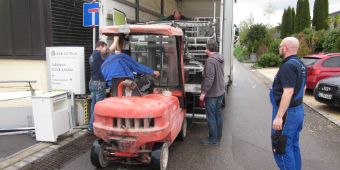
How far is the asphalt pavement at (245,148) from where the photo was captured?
5379 mm

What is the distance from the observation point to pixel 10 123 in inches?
278

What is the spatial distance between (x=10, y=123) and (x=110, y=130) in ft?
11.2

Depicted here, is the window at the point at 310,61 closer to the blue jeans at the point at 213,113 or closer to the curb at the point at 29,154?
the blue jeans at the point at 213,113

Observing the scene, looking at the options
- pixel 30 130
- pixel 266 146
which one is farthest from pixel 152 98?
pixel 30 130

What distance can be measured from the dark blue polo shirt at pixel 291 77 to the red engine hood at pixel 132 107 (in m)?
1.54

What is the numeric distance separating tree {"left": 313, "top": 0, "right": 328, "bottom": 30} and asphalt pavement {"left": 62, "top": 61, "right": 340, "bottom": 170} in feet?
75.1

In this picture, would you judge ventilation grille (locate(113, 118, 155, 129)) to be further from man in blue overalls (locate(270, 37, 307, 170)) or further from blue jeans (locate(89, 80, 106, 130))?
blue jeans (locate(89, 80, 106, 130))

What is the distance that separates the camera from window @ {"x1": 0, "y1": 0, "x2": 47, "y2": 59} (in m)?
7.63

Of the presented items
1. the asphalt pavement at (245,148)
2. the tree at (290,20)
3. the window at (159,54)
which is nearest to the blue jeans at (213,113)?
the asphalt pavement at (245,148)

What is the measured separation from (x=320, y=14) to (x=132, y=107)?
95.4ft

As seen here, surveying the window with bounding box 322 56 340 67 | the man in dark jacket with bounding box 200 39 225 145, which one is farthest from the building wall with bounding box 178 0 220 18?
the man in dark jacket with bounding box 200 39 225 145

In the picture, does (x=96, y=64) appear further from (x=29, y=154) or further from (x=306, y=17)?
(x=306, y=17)

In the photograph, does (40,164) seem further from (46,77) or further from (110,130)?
(46,77)

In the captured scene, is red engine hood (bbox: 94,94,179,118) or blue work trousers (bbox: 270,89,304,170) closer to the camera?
blue work trousers (bbox: 270,89,304,170)
